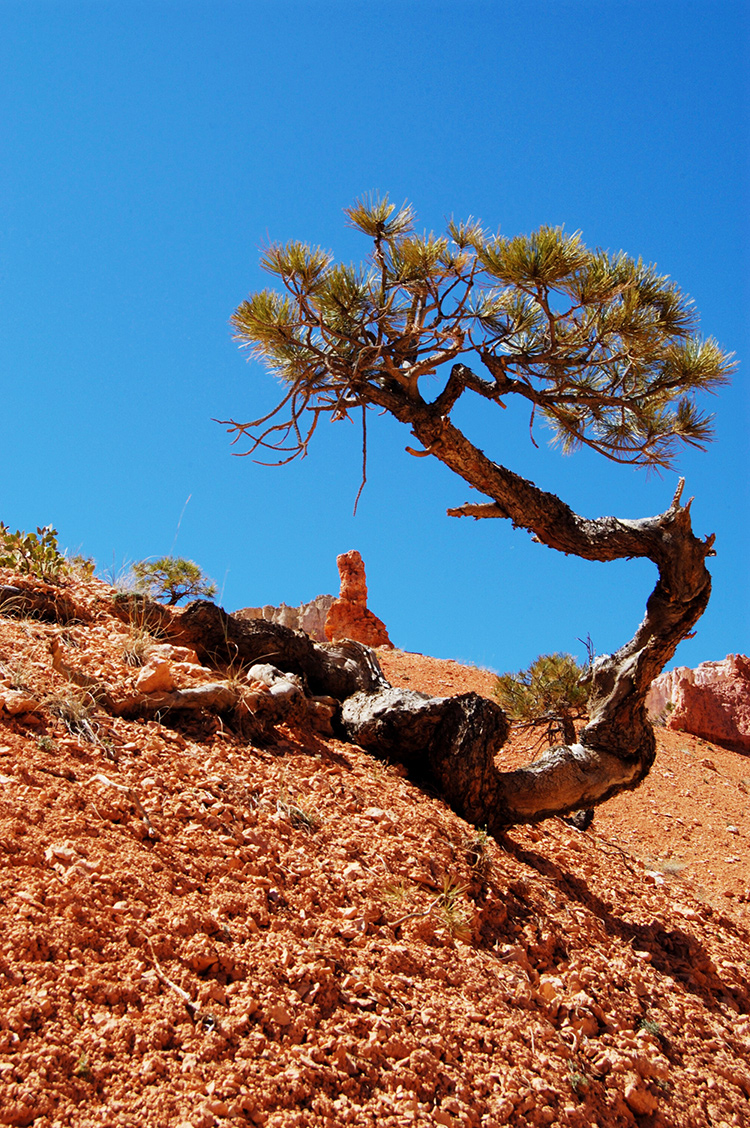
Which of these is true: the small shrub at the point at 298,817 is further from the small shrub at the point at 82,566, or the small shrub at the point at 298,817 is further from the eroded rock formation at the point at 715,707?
the eroded rock formation at the point at 715,707

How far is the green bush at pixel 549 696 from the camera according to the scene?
9.23m

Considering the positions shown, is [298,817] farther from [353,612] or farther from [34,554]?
[353,612]

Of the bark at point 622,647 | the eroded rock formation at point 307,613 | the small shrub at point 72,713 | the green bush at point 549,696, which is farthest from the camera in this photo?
the eroded rock formation at point 307,613

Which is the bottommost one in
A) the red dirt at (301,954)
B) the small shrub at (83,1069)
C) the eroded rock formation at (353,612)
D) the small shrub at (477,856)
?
the small shrub at (83,1069)

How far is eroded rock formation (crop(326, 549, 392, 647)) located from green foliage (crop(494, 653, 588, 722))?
1127cm

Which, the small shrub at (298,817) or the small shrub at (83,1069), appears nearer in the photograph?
the small shrub at (83,1069)

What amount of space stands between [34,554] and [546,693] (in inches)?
229

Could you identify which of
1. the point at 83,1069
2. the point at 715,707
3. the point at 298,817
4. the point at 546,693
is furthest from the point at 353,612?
the point at 83,1069

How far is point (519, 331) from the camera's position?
742cm

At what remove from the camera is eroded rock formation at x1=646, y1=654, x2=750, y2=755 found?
55.9 feet

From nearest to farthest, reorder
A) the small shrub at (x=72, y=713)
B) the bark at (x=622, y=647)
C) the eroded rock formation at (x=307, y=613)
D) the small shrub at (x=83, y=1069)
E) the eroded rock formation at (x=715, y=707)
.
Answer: the small shrub at (x=83, y=1069) → the small shrub at (x=72, y=713) → the bark at (x=622, y=647) → the eroded rock formation at (x=715, y=707) → the eroded rock formation at (x=307, y=613)

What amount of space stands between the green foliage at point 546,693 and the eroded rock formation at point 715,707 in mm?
8279

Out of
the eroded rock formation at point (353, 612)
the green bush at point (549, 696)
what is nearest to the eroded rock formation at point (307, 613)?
the eroded rock formation at point (353, 612)

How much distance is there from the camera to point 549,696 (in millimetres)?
9594
